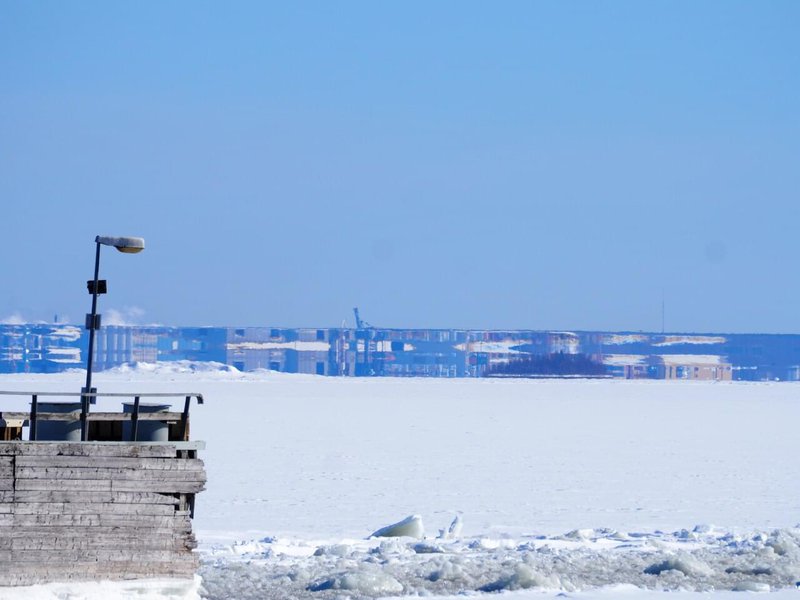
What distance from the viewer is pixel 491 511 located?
17281 mm

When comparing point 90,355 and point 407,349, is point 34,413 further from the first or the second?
point 407,349

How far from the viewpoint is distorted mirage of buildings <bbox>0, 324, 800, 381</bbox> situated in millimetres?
155125

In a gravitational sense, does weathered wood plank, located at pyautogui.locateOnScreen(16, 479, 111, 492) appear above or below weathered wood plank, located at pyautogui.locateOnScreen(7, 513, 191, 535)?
above

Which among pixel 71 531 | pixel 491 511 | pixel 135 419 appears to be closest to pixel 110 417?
pixel 135 419

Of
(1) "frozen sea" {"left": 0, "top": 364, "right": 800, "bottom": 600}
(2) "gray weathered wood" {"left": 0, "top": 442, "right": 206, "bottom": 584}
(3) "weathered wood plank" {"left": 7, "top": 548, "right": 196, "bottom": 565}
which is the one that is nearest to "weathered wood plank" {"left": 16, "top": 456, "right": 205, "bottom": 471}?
(2) "gray weathered wood" {"left": 0, "top": 442, "right": 206, "bottom": 584}

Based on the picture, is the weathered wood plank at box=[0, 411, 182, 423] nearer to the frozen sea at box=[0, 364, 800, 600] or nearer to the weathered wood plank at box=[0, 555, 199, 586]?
the weathered wood plank at box=[0, 555, 199, 586]

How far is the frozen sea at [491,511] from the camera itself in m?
11.6

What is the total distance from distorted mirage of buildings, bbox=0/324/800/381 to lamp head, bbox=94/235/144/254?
463 ft

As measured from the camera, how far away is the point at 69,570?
9.60 m

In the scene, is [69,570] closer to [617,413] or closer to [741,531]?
[741,531]

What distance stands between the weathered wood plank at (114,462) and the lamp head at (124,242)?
1.69 m

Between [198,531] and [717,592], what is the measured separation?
18.8ft

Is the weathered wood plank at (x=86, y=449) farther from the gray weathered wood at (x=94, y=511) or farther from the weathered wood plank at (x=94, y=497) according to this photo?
the weathered wood plank at (x=94, y=497)

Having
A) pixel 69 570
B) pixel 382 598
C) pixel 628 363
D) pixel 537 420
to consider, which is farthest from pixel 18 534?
pixel 628 363
